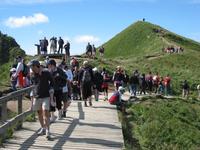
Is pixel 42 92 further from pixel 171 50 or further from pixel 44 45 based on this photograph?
pixel 171 50

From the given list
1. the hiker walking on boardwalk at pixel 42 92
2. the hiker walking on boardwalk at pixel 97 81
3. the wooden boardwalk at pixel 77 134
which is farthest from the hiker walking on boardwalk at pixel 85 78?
the hiker walking on boardwalk at pixel 42 92

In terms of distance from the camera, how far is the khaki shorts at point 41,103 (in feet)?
41.5

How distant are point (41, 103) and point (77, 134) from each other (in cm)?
169

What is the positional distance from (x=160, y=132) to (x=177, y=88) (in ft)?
102

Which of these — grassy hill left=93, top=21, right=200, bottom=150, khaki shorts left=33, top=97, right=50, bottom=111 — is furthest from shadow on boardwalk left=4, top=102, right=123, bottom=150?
khaki shorts left=33, top=97, right=50, bottom=111

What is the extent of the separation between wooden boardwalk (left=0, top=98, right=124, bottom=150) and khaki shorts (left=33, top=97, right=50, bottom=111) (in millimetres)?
773

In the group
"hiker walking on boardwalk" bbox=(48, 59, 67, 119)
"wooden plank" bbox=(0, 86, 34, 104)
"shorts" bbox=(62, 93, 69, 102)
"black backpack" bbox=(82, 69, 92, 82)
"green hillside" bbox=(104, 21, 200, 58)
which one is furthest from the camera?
"green hillside" bbox=(104, 21, 200, 58)

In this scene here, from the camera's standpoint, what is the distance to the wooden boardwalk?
40.2ft

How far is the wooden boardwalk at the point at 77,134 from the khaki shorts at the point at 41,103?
2.54 feet

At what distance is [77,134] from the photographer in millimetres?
13953

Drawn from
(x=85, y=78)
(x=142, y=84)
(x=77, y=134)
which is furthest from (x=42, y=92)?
(x=142, y=84)

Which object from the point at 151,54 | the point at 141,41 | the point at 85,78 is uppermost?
the point at 141,41

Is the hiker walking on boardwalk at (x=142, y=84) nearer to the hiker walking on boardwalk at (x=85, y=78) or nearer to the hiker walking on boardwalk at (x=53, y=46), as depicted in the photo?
the hiker walking on boardwalk at (x=53, y=46)

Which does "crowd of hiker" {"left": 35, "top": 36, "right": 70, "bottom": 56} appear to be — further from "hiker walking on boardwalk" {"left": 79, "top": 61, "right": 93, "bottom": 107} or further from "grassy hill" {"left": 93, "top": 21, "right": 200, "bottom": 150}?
"hiker walking on boardwalk" {"left": 79, "top": 61, "right": 93, "bottom": 107}
